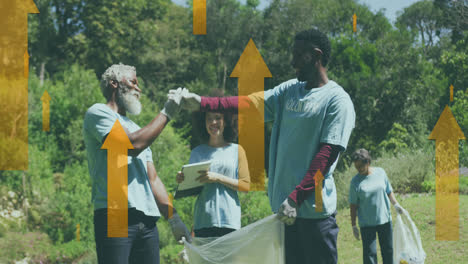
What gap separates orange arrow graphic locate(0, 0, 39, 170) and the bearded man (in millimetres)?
11924

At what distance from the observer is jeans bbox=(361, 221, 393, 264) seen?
646 cm

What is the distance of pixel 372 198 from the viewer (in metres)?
6.58

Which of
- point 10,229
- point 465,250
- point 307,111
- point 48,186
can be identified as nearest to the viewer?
point 307,111

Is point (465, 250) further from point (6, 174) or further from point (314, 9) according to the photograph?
point (314, 9)

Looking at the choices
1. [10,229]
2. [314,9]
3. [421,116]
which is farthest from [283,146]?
[314,9]

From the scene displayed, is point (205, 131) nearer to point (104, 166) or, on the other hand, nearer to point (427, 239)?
point (104, 166)

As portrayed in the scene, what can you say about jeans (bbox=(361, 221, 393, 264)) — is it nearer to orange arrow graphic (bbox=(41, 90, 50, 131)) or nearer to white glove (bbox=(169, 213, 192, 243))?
white glove (bbox=(169, 213, 192, 243))

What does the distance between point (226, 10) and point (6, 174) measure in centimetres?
1780

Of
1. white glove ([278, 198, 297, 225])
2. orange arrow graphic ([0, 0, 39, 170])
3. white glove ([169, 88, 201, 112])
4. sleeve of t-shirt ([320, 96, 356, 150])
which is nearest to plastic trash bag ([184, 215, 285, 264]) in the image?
white glove ([278, 198, 297, 225])

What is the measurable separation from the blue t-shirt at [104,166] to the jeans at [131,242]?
62 mm

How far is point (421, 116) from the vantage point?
24156mm

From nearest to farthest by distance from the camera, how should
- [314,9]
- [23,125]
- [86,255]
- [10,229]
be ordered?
[86,255] → [10,229] → [23,125] → [314,9]

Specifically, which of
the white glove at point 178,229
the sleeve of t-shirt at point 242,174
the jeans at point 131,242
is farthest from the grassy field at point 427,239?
the jeans at point 131,242

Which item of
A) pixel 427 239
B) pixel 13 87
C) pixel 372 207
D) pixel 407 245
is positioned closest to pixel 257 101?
→ pixel 372 207
